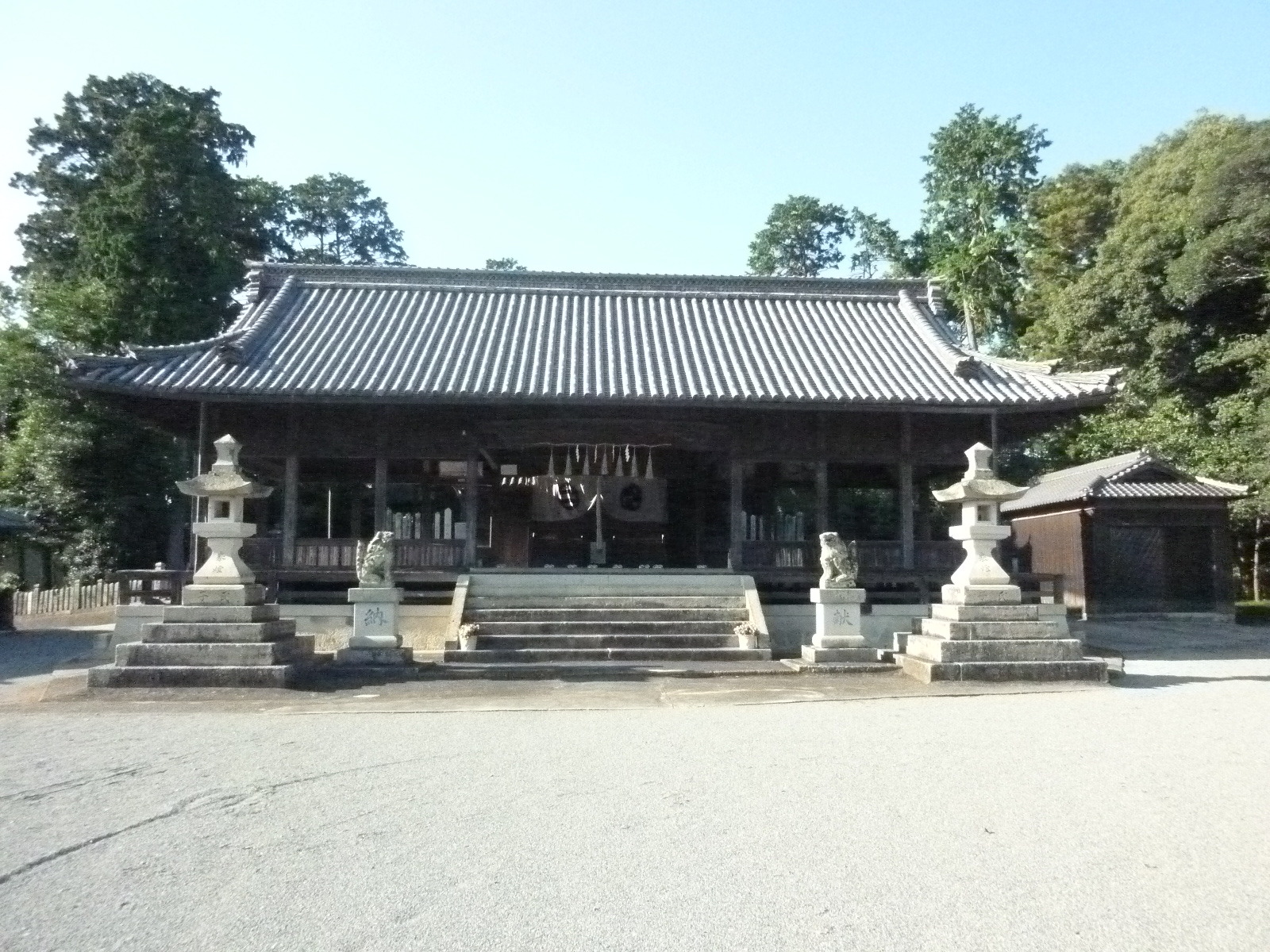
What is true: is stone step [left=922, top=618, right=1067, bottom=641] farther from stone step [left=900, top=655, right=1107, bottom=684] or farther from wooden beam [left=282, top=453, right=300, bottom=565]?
wooden beam [left=282, top=453, right=300, bottom=565]

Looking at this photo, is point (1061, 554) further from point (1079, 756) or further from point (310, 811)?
point (310, 811)

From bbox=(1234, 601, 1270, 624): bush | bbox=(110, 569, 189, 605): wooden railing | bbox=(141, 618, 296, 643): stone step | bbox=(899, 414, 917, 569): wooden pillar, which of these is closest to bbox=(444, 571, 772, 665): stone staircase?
bbox=(141, 618, 296, 643): stone step

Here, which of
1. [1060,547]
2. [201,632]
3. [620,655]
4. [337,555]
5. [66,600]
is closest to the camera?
[201,632]

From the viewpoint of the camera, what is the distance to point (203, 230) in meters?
30.3

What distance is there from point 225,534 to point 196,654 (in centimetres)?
143

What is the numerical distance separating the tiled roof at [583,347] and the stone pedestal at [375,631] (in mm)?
3501

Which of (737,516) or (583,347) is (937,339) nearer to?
(737,516)

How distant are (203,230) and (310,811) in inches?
1146

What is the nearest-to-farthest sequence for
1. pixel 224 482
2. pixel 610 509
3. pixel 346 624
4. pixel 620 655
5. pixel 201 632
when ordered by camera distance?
pixel 201 632 < pixel 224 482 < pixel 620 655 < pixel 346 624 < pixel 610 509

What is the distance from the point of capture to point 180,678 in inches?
404

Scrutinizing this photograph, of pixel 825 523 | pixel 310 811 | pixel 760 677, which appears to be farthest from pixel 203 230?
pixel 310 811

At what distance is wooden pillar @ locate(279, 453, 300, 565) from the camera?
15.0m

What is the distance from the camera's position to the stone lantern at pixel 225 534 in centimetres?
1079

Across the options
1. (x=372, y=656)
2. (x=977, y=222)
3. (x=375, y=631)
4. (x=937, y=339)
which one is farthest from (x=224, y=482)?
(x=977, y=222)
